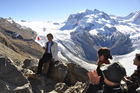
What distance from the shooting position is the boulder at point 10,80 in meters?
8.51

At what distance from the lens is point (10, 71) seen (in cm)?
925

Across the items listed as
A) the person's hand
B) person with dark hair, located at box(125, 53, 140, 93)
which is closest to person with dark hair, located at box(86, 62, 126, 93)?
the person's hand

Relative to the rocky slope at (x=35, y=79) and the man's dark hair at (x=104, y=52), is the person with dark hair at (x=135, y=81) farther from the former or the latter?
the rocky slope at (x=35, y=79)

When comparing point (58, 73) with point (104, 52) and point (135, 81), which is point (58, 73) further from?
point (135, 81)

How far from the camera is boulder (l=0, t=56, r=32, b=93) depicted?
851cm

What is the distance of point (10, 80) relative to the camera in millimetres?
9008

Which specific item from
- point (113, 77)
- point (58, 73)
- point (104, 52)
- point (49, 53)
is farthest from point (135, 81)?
point (58, 73)

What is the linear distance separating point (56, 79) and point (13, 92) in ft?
15.1

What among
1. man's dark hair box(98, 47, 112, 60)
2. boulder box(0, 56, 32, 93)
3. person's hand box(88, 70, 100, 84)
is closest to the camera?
person's hand box(88, 70, 100, 84)

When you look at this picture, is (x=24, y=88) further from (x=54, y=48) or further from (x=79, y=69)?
(x=79, y=69)

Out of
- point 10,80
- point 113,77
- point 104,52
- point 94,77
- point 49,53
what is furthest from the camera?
point 49,53

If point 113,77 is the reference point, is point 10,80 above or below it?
below

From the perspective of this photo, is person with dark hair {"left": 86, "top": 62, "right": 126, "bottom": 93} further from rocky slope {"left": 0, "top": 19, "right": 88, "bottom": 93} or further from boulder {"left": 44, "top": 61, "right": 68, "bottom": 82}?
boulder {"left": 44, "top": 61, "right": 68, "bottom": 82}

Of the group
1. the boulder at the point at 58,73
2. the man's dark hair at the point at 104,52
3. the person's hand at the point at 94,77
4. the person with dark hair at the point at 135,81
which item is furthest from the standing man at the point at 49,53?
the person's hand at the point at 94,77
